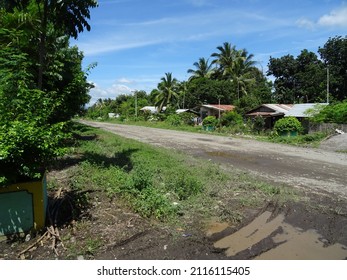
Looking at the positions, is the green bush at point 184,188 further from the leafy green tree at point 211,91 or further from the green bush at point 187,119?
the leafy green tree at point 211,91

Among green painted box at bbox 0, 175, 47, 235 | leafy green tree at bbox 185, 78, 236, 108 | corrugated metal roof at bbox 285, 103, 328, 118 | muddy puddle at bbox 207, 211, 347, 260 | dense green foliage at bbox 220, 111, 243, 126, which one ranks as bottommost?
muddy puddle at bbox 207, 211, 347, 260

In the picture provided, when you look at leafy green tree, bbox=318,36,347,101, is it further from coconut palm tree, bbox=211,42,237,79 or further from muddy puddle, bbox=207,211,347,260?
muddy puddle, bbox=207,211,347,260

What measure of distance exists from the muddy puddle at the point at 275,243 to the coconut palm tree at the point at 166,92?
158 feet

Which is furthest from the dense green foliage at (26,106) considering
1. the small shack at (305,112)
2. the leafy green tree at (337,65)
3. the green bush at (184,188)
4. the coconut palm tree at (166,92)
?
the coconut palm tree at (166,92)

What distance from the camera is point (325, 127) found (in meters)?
23.6

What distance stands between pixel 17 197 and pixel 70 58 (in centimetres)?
977

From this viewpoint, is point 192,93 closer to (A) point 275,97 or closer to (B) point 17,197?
(A) point 275,97

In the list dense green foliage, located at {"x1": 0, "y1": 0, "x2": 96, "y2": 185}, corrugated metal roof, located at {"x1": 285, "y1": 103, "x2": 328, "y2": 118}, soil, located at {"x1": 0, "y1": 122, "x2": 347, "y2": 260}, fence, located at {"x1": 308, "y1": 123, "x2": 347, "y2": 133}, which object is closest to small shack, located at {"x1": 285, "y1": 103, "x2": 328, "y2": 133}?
corrugated metal roof, located at {"x1": 285, "y1": 103, "x2": 328, "y2": 118}

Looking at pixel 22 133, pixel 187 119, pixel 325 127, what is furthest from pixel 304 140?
pixel 187 119

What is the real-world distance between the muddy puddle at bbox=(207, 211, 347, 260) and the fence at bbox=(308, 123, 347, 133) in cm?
1952

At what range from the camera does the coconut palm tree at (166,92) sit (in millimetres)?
53000

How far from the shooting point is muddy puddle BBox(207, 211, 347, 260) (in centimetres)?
467

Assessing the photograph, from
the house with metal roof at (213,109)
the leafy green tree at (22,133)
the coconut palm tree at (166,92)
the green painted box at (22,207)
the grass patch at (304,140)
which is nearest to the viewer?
the leafy green tree at (22,133)

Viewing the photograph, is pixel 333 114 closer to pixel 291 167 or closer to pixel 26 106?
pixel 291 167
